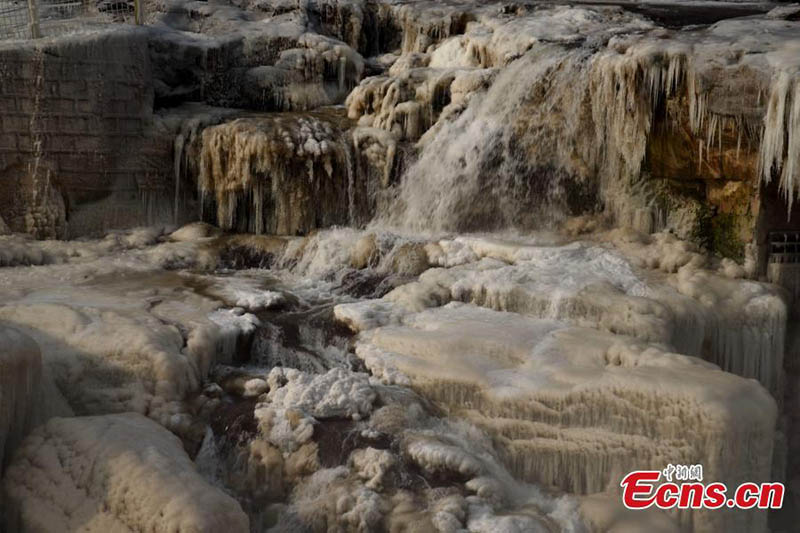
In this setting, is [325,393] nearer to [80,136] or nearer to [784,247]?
[784,247]

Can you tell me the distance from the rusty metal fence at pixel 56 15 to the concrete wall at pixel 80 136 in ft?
1.76

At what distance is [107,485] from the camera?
203 inches

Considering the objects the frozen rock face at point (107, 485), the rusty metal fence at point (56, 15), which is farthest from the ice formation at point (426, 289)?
the rusty metal fence at point (56, 15)

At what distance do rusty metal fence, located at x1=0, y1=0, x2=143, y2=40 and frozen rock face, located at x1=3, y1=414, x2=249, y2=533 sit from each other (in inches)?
269

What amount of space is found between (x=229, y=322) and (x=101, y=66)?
4.90m

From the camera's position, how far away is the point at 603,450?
6.04 m

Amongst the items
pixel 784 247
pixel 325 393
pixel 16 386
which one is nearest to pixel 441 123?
pixel 784 247

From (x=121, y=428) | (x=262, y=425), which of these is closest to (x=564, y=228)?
(x=262, y=425)

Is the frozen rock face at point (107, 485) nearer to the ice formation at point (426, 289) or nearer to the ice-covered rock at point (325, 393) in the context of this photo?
the ice formation at point (426, 289)

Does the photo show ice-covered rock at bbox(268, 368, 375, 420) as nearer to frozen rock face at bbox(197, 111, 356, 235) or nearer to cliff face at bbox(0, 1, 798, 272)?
cliff face at bbox(0, 1, 798, 272)

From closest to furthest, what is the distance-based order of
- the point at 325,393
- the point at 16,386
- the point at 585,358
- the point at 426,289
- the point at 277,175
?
the point at 16,386, the point at 325,393, the point at 585,358, the point at 426,289, the point at 277,175

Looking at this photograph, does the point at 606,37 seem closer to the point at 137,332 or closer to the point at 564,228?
the point at 564,228

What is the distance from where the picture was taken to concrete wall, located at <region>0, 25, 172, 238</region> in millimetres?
10391

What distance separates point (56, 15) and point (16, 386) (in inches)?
352
